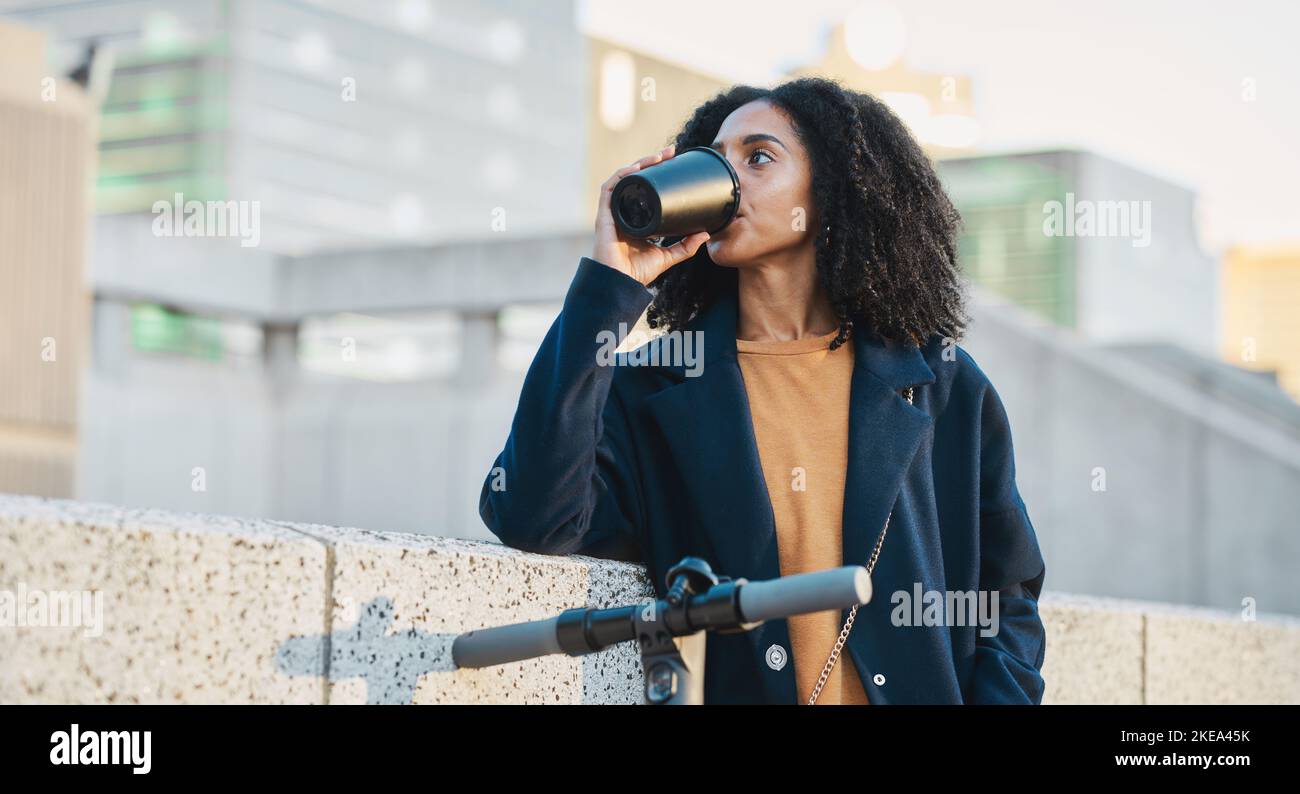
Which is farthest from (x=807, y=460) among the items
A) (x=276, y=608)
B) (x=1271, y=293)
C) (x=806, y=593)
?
(x=1271, y=293)

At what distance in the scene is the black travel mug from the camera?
109 inches

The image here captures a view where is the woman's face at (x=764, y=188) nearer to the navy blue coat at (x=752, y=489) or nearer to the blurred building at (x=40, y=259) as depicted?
the navy blue coat at (x=752, y=489)

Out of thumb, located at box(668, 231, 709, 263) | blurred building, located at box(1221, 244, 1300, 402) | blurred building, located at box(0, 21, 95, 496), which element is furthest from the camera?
blurred building, located at box(1221, 244, 1300, 402)

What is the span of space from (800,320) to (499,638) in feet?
4.07

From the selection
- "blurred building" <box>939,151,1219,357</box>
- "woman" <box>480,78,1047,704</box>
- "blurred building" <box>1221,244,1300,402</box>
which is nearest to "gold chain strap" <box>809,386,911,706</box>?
"woman" <box>480,78,1047,704</box>

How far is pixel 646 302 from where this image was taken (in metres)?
2.82

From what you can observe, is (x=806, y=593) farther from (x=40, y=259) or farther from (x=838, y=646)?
(x=40, y=259)

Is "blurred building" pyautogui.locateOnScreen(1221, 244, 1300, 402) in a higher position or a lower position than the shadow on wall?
higher

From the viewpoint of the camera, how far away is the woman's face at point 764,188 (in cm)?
307

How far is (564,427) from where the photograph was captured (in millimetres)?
2670

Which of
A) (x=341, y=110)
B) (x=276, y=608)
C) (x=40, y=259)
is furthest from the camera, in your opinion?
(x=341, y=110)

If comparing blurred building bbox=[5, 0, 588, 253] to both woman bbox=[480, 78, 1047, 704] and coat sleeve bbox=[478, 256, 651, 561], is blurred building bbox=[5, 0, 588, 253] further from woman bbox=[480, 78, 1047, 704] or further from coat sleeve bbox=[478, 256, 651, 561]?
coat sleeve bbox=[478, 256, 651, 561]

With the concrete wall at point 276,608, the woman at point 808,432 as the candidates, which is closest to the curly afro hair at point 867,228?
the woman at point 808,432

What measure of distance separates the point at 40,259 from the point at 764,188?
150ft
